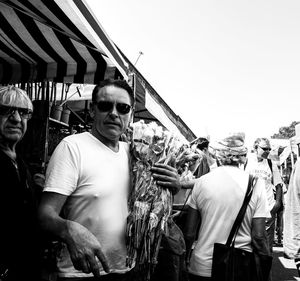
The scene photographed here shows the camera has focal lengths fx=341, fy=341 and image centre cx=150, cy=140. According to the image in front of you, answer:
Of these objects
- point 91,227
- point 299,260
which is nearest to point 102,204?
point 91,227

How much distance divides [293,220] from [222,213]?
0.62m

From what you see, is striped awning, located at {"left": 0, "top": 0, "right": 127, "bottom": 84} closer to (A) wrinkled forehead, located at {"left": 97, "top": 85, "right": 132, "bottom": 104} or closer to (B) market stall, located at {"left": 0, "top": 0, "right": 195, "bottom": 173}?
(B) market stall, located at {"left": 0, "top": 0, "right": 195, "bottom": 173}

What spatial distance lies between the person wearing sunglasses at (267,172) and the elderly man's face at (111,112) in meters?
3.73

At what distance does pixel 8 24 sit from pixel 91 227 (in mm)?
2552

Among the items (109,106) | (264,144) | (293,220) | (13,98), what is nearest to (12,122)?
(13,98)

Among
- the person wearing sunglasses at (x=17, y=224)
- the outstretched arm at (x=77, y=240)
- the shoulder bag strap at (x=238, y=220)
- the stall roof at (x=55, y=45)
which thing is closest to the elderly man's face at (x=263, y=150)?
the shoulder bag strap at (x=238, y=220)

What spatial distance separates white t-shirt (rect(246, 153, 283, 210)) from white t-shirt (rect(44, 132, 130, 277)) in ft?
12.5

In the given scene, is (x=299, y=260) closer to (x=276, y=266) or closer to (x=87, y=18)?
(x=87, y=18)

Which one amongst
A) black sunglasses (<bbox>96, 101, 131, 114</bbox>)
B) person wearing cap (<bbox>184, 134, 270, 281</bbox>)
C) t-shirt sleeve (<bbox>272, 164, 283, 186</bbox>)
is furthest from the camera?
t-shirt sleeve (<bbox>272, 164, 283, 186</bbox>)

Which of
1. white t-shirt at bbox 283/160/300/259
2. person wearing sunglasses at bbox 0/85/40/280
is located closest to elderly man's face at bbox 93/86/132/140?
person wearing sunglasses at bbox 0/85/40/280

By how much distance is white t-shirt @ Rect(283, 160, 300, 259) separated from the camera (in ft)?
9.49

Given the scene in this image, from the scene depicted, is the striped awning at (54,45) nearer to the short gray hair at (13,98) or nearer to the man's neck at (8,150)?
the short gray hair at (13,98)

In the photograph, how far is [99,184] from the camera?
5.74 feet

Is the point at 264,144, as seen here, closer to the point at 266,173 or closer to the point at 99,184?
the point at 266,173
